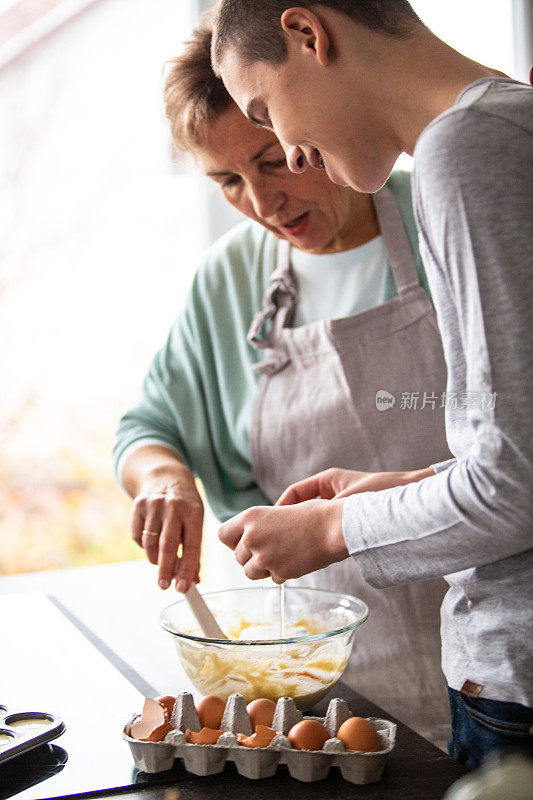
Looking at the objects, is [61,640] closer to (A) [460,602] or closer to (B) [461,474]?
(A) [460,602]

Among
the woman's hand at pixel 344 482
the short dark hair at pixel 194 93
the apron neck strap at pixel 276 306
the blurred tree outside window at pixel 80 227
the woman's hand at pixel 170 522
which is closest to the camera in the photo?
the woman's hand at pixel 344 482

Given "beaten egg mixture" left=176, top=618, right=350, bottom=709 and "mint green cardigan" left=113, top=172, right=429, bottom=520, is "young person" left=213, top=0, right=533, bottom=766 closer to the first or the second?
"beaten egg mixture" left=176, top=618, right=350, bottom=709

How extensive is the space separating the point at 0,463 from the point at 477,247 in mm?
2403

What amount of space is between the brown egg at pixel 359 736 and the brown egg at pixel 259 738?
0.07 meters

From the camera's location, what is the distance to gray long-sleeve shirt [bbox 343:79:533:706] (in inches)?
27.4

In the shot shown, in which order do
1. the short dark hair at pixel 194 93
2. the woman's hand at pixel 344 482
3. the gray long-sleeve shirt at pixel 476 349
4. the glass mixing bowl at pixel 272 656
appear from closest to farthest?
the gray long-sleeve shirt at pixel 476 349
the glass mixing bowl at pixel 272 656
the woman's hand at pixel 344 482
the short dark hair at pixel 194 93

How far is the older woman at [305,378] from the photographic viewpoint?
1.42m

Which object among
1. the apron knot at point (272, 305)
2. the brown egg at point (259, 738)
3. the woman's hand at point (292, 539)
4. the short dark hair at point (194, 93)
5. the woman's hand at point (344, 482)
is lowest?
the brown egg at point (259, 738)

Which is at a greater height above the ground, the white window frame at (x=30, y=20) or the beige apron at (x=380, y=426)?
the white window frame at (x=30, y=20)

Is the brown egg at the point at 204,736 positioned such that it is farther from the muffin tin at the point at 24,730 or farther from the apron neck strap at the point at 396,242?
the apron neck strap at the point at 396,242

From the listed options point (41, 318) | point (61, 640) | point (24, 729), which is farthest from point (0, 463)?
point (24, 729)

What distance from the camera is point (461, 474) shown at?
29.5 inches

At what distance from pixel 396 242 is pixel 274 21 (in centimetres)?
67

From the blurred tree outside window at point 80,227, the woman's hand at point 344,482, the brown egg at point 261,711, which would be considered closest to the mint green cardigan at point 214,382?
the woman's hand at point 344,482
